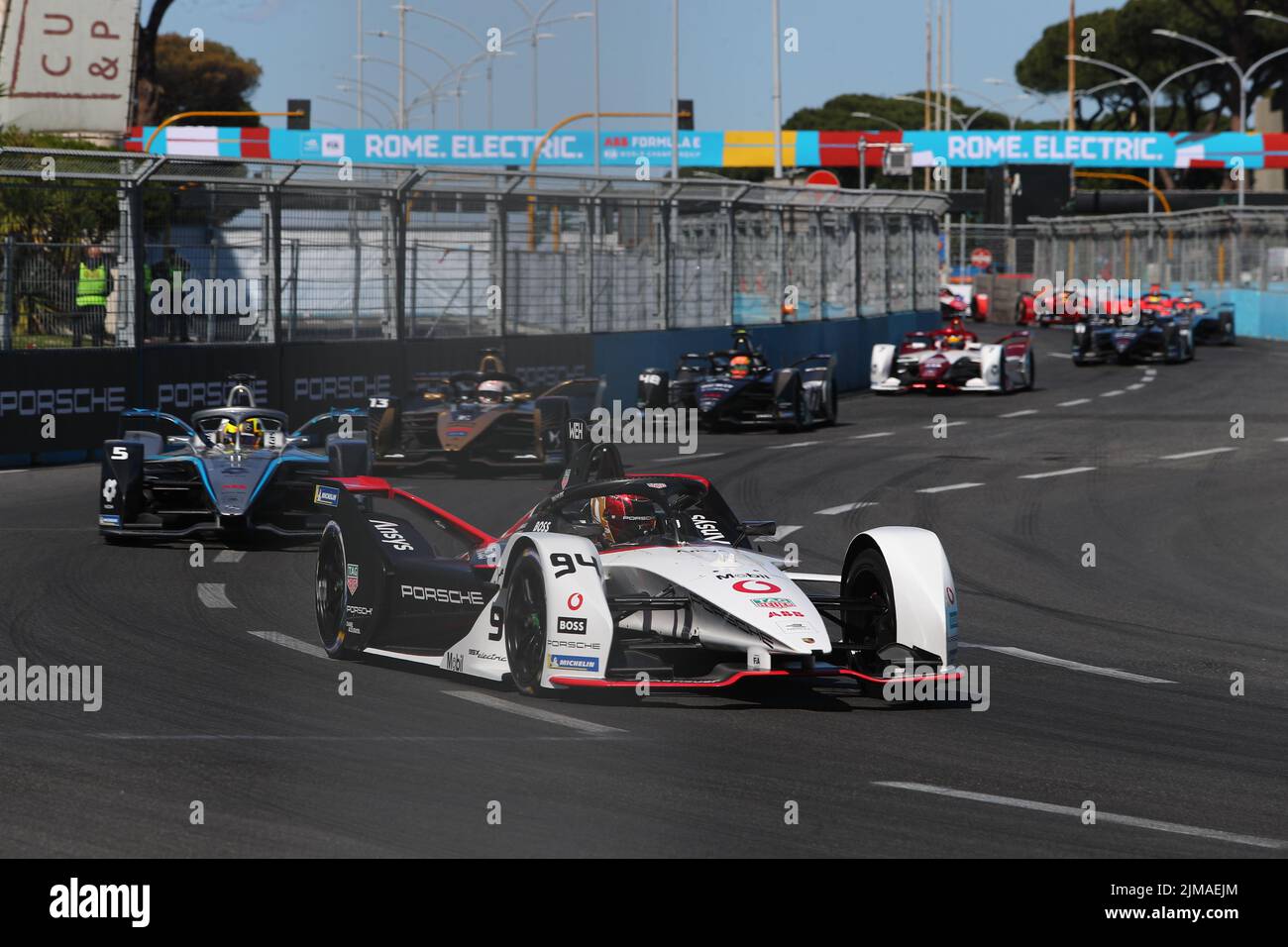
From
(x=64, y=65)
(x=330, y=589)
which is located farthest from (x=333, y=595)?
(x=64, y=65)

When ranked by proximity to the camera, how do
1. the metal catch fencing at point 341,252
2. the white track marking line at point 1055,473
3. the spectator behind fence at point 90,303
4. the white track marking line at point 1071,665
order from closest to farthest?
the white track marking line at point 1071,665, the white track marking line at point 1055,473, the spectator behind fence at point 90,303, the metal catch fencing at point 341,252

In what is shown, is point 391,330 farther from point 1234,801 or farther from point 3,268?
point 1234,801

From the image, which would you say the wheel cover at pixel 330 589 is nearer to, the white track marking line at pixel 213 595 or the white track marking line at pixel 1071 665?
the white track marking line at pixel 213 595

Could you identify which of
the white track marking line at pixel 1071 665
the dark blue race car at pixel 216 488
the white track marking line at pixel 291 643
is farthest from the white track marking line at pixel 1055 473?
the white track marking line at pixel 291 643

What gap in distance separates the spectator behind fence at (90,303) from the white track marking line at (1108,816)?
14.9 m

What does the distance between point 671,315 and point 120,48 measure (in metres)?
19.0

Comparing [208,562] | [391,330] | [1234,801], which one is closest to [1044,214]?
[391,330]

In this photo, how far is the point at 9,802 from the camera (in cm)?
643

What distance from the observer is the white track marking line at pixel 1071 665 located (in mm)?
9328

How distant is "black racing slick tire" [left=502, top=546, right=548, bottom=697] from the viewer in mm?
8304

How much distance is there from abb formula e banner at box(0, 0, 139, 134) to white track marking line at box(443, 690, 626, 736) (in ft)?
113

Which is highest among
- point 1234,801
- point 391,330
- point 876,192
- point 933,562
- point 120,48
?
point 120,48

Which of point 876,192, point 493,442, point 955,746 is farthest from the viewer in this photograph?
point 876,192
